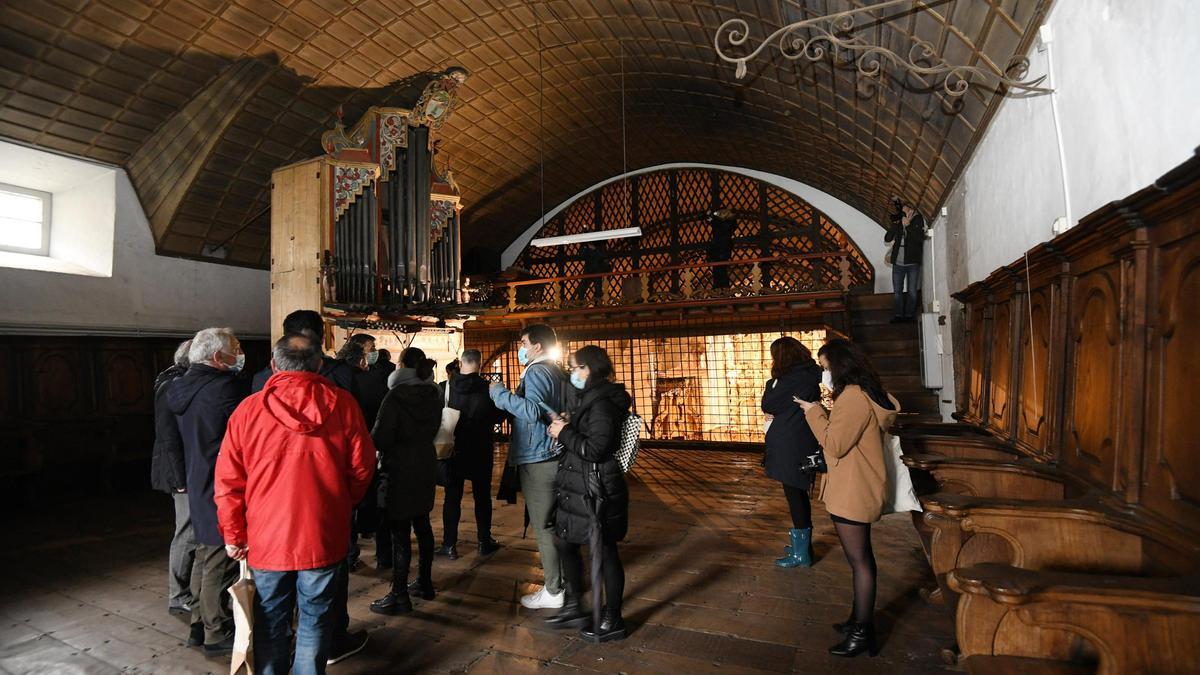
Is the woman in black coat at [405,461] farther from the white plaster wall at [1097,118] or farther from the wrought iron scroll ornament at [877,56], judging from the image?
the white plaster wall at [1097,118]

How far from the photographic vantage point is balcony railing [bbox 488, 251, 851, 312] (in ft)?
25.9

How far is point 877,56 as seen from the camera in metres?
4.06

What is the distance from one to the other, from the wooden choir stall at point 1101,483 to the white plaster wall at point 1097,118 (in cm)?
23

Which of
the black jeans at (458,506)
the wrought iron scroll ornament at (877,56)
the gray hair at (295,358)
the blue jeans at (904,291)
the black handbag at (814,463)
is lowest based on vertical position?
the black jeans at (458,506)

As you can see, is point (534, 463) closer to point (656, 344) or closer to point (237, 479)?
point (237, 479)

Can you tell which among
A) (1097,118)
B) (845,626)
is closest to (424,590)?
(845,626)

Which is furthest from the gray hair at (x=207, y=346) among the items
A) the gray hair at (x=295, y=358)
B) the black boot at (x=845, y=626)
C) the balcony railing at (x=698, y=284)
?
the balcony railing at (x=698, y=284)

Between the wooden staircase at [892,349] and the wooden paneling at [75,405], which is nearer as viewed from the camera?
the wooden paneling at [75,405]

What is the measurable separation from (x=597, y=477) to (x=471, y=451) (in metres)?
1.63

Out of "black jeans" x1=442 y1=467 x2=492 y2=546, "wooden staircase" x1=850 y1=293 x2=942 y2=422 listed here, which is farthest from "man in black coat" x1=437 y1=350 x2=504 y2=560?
"wooden staircase" x1=850 y1=293 x2=942 y2=422

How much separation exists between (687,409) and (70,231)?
8.25 metres

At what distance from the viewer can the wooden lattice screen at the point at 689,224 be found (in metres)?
9.67

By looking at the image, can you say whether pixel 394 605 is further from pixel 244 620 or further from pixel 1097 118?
pixel 1097 118

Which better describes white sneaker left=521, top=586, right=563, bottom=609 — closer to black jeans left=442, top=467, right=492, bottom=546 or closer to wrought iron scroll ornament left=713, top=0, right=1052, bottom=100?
black jeans left=442, top=467, right=492, bottom=546
